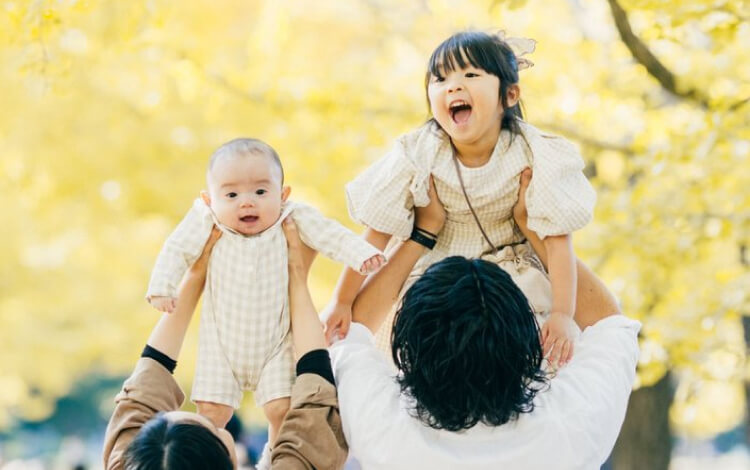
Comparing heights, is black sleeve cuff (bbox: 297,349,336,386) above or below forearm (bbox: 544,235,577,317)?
below

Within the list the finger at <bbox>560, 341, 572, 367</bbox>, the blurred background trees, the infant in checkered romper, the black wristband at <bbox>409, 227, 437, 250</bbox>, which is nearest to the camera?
the infant in checkered romper

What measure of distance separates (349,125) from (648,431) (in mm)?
3280

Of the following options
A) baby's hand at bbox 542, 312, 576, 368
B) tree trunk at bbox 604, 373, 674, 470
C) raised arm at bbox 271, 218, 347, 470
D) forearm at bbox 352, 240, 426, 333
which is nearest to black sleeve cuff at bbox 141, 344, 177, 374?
raised arm at bbox 271, 218, 347, 470

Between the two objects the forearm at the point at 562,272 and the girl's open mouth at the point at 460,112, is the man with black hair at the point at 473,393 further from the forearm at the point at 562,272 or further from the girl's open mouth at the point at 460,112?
the girl's open mouth at the point at 460,112

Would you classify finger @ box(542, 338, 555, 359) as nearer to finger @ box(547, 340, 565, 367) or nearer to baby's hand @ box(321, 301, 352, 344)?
finger @ box(547, 340, 565, 367)

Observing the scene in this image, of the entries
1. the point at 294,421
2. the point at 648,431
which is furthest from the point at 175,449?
the point at 648,431

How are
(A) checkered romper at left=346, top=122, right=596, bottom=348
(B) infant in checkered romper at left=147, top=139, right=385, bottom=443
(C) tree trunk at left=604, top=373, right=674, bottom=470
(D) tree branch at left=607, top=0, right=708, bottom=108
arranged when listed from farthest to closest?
(C) tree trunk at left=604, top=373, right=674, bottom=470 < (D) tree branch at left=607, top=0, right=708, bottom=108 < (A) checkered romper at left=346, top=122, right=596, bottom=348 < (B) infant in checkered romper at left=147, top=139, right=385, bottom=443

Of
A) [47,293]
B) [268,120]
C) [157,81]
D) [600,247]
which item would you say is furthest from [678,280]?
[47,293]

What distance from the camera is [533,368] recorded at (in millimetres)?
2250

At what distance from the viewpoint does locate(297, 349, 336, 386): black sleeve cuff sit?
2398 millimetres

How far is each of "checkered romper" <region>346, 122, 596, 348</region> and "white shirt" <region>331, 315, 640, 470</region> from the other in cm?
41

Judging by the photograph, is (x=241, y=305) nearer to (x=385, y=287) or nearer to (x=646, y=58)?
(x=385, y=287)

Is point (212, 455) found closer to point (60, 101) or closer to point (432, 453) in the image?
point (432, 453)

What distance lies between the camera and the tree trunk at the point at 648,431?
8008 millimetres
